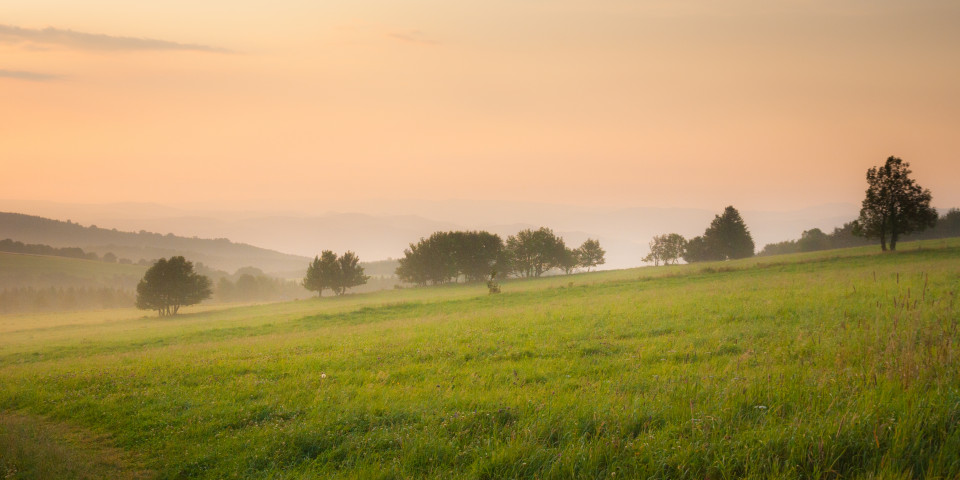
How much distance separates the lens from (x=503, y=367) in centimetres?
1179

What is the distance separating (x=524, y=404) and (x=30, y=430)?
33.4 ft

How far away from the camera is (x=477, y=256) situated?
330 feet

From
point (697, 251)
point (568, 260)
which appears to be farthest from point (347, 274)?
point (697, 251)

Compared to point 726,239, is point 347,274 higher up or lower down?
lower down

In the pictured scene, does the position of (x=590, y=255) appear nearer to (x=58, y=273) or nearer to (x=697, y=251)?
(x=697, y=251)

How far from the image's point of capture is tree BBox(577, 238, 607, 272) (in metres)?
110

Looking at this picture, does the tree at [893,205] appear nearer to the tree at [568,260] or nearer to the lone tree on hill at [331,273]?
the tree at [568,260]

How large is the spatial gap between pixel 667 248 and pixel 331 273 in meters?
81.5

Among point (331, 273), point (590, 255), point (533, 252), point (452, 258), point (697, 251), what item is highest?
point (533, 252)

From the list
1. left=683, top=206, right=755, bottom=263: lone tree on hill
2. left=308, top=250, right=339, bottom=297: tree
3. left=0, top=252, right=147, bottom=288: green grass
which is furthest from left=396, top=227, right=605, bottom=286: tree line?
left=0, top=252, right=147, bottom=288: green grass

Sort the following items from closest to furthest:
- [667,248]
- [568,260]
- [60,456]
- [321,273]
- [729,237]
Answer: [60,456], [321,273], [729,237], [568,260], [667,248]

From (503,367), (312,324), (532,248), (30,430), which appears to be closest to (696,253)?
(532,248)

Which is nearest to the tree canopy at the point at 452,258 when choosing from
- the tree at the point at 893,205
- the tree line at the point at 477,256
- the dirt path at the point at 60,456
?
the tree line at the point at 477,256

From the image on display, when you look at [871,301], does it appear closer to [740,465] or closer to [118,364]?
[740,465]
